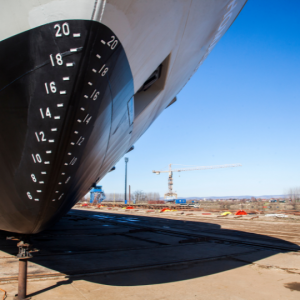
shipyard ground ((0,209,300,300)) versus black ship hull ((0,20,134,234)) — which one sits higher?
black ship hull ((0,20,134,234))

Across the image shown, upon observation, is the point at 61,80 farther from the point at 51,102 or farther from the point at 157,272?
the point at 157,272

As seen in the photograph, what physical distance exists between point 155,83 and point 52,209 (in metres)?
3.11

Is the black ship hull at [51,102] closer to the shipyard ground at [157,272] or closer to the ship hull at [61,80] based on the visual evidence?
the ship hull at [61,80]

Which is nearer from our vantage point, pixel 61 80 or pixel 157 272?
pixel 61 80

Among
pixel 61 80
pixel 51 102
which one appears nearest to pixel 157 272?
pixel 51 102

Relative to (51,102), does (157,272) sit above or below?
below

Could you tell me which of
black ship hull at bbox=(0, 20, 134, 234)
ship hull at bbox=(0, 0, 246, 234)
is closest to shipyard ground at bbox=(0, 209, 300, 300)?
ship hull at bbox=(0, 0, 246, 234)

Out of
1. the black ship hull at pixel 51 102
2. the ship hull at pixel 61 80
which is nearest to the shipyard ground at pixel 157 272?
the ship hull at pixel 61 80

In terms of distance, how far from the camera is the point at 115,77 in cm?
295

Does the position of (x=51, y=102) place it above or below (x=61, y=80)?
below

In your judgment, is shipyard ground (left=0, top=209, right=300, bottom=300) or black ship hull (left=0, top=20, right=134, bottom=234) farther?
shipyard ground (left=0, top=209, right=300, bottom=300)

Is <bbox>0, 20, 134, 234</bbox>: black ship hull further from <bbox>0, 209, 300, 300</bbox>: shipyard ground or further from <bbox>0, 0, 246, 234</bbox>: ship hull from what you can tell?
<bbox>0, 209, 300, 300</bbox>: shipyard ground

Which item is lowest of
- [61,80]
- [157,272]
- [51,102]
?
[157,272]

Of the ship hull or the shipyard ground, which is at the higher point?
the ship hull
